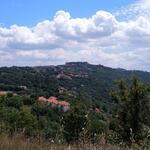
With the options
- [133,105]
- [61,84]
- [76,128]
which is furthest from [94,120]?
[61,84]

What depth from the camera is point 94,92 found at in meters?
119

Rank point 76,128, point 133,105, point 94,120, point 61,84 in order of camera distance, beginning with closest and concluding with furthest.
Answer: point 76,128, point 94,120, point 133,105, point 61,84

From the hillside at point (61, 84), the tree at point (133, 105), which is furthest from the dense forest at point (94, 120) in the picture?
the hillside at point (61, 84)

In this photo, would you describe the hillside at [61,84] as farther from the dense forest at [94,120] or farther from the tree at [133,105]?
the tree at [133,105]

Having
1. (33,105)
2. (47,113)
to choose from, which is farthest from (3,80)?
(47,113)

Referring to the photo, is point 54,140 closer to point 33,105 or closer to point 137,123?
point 137,123

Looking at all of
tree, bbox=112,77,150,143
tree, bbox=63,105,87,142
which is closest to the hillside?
tree, bbox=112,77,150,143

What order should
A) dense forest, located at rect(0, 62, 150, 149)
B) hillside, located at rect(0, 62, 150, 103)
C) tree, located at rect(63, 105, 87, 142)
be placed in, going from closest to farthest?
dense forest, located at rect(0, 62, 150, 149) → tree, located at rect(63, 105, 87, 142) → hillside, located at rect(0, 62, 150, 103)

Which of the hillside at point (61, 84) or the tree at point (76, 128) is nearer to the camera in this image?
the tree at point (76, 128)

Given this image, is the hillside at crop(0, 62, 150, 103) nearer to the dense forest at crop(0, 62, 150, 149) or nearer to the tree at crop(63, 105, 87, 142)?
the dense forest at crop(0, 62, 150, 149)

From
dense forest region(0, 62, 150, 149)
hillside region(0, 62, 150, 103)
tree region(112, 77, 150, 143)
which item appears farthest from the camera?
hillside region(0, 62, 150, 103)

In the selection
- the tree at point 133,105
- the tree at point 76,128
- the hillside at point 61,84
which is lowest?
the hillside at point 61,84

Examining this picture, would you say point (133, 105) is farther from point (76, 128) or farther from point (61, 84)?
point (61, 84)

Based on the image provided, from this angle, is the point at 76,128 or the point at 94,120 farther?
the point at 94,120
